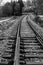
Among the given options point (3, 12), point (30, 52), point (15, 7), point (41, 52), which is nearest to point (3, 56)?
point (30, 52)

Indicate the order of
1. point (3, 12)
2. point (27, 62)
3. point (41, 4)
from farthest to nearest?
point (3, 12)
point (41, 4)
point (27, 62)

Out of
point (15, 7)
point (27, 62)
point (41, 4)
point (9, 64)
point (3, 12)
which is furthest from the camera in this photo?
point (15, 7)

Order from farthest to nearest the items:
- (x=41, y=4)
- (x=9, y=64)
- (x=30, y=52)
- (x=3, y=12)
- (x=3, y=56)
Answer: (x=3, y=12) < (x=41, y=4) < (x=30, y=52) < (x=3, y=56) < (x=9, y=64)

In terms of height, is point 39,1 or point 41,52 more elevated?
Result: point 39,1

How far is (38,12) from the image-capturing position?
125 ft

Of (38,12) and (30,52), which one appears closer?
(30,52)

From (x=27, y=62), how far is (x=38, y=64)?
33cm

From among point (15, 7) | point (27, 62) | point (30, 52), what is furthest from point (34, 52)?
point (15, 7)

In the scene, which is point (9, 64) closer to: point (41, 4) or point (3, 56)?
point (3, 56)

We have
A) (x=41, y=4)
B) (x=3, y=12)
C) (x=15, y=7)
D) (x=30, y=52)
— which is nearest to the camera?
(x=30, y=52)

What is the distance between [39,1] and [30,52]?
3581 cm

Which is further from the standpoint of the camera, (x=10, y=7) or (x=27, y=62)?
(x=10, y=7)

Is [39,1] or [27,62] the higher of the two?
[39,1]

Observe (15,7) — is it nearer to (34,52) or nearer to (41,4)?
(41,4)
